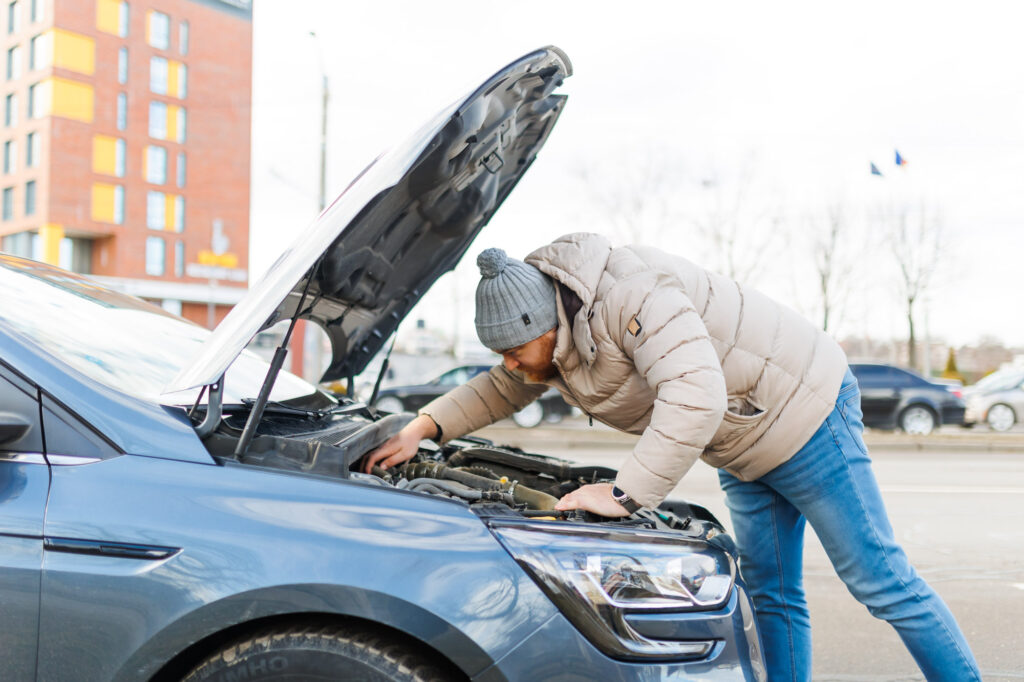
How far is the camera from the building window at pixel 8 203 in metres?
38.3

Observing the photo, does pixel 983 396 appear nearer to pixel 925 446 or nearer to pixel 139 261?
pixel 925 446

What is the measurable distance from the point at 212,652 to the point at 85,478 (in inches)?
16.1

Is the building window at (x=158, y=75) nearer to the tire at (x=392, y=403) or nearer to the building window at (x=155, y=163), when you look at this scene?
the building window at (x=155, y=163)

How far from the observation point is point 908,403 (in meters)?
15.3

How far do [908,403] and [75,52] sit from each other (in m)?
34.4

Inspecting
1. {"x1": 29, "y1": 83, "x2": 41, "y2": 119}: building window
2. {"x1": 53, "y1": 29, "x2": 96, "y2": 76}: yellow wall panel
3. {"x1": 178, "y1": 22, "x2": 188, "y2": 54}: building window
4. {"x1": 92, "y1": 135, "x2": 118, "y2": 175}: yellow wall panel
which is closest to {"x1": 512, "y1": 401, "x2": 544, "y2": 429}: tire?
{"x1": 178, "y1": 22, "x2": 188, "y2": 54}: building window

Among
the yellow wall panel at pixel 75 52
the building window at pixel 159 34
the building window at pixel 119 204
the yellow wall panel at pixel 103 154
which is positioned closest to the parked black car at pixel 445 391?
the building window at pixel 159 34

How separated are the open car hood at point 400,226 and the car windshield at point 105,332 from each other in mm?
189

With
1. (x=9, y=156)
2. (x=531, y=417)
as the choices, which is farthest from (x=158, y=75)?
(x=531, y=417)

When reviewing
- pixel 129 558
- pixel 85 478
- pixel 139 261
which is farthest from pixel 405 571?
pixel 139 261

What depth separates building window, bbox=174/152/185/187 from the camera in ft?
132

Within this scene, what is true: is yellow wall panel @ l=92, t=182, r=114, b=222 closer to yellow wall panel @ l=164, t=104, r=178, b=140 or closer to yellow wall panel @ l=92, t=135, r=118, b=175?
yellow wall panel @ l=92, t=135, r=118, b=175

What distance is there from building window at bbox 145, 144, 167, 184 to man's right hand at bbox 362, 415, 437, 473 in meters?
41.8

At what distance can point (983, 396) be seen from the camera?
674 inches
